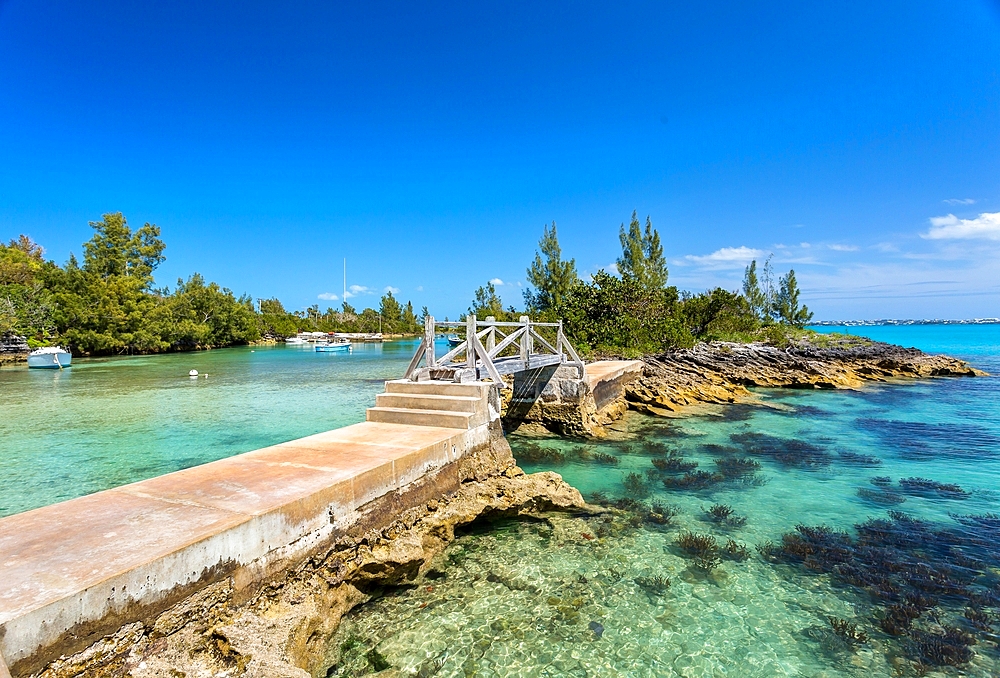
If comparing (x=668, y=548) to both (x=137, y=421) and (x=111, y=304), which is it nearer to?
(x=137, y=421)

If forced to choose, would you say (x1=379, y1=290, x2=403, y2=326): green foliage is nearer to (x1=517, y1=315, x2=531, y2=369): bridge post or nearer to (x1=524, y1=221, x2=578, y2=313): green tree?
(x1=524, y1=221, x2=578, y2=313): green tree

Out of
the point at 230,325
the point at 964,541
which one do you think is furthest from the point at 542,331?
the point at 230,325

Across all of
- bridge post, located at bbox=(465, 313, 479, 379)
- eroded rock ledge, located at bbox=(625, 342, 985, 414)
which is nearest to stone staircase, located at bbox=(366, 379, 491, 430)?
bridge post, located at bbox=(465, 313, 479, 379)

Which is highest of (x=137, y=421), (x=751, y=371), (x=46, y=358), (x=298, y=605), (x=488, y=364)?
(x=488, y=364)

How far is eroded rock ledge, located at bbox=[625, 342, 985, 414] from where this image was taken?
18.5 metres

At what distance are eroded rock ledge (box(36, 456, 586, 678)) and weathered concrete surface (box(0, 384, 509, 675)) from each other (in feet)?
0.36

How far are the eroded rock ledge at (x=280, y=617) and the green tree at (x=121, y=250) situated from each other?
66.1 m

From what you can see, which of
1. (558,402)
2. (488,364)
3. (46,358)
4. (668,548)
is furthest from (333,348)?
(668,548)

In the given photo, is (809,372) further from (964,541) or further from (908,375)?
(964,541)

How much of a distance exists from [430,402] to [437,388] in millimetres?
288

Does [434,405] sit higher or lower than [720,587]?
higher

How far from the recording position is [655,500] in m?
8.49

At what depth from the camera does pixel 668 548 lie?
6.61 m

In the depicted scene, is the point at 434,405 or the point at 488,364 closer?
the point at 434,405
